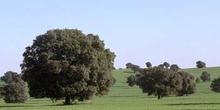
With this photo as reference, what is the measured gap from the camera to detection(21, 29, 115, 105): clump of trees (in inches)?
2724

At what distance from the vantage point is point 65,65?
69.2m

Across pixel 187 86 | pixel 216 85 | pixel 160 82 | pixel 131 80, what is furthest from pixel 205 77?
pixel 160 82

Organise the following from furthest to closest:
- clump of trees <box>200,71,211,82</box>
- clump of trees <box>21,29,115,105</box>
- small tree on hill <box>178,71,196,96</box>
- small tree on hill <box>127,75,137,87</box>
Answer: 1. clump of trees <box>200,71,211,82</box>
2. small tree on hill <box>127,75,137,87</box>
3. small tree on hill <box>178,71,196,96</box>
4. clump of trees <box>21,29,115,105</box>

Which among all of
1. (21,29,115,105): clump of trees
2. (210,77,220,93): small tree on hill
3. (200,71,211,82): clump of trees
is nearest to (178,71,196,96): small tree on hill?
(210,77,220,93): small tree on hill

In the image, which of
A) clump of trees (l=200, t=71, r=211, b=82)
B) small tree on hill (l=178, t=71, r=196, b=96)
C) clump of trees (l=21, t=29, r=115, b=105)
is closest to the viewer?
clump of trees (l=21, t=29, r=115, b=105)

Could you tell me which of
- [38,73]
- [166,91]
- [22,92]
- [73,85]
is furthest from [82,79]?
[22,92]

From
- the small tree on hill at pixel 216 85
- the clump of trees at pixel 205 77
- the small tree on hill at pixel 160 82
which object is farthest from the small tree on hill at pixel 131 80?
the small tree on hill at pixel 160 82

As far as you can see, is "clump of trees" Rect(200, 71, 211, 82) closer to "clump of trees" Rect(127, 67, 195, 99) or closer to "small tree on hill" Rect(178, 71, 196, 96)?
"small tree on hill" Rect(178, 71, 196, 96)

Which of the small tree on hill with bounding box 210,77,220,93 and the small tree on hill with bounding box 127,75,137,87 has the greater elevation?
the small tree on hill with bounding box 127,75,137,87

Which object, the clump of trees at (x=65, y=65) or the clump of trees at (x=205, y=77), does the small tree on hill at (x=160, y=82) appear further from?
the clump of trees at (x=205, y=77)

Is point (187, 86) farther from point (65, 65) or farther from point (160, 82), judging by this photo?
point (65, 65)

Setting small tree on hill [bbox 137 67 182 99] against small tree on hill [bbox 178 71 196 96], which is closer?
small tree on hill [bbox 137 67 182 99]

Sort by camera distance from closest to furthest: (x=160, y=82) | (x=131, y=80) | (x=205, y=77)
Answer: (x=160, y=82) → (x=131, y=80) → (x=205, y=77)

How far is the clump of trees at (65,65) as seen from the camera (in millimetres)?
69188
